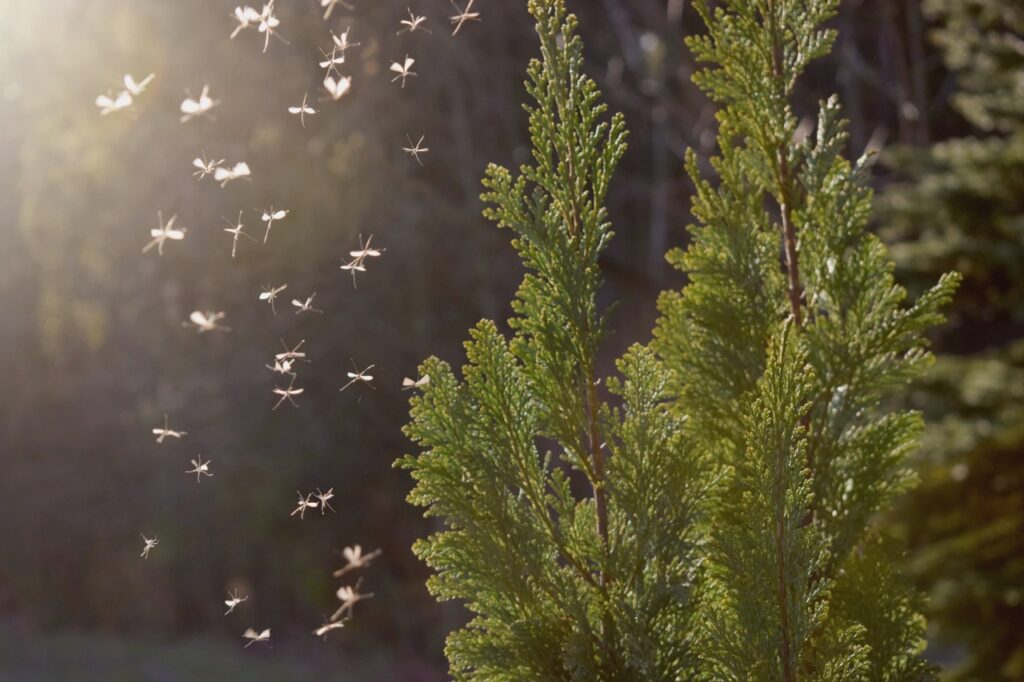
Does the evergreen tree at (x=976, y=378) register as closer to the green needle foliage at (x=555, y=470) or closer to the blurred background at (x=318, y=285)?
the blurred background at (x=318, y=285)

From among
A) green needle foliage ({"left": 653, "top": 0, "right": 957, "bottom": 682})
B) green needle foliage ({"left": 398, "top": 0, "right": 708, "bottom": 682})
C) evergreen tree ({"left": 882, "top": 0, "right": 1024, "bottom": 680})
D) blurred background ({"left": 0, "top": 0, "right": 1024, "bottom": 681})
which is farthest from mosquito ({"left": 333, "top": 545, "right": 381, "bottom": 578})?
evergreen tree ({"left": 882, "top": 0, "right": 1024, "bottom": 680})

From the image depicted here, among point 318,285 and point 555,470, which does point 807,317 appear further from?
point 318,285

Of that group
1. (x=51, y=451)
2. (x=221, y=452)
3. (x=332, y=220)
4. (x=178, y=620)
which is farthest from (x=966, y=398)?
(x=51, y=451)

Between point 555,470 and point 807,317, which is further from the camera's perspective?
point 807,317

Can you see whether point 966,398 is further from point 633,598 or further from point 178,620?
point 178,620

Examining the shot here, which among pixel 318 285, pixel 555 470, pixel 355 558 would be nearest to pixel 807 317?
pixel 555 470

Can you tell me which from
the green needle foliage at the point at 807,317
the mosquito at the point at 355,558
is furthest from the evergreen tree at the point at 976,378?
the mosquito at the point at 355,558
